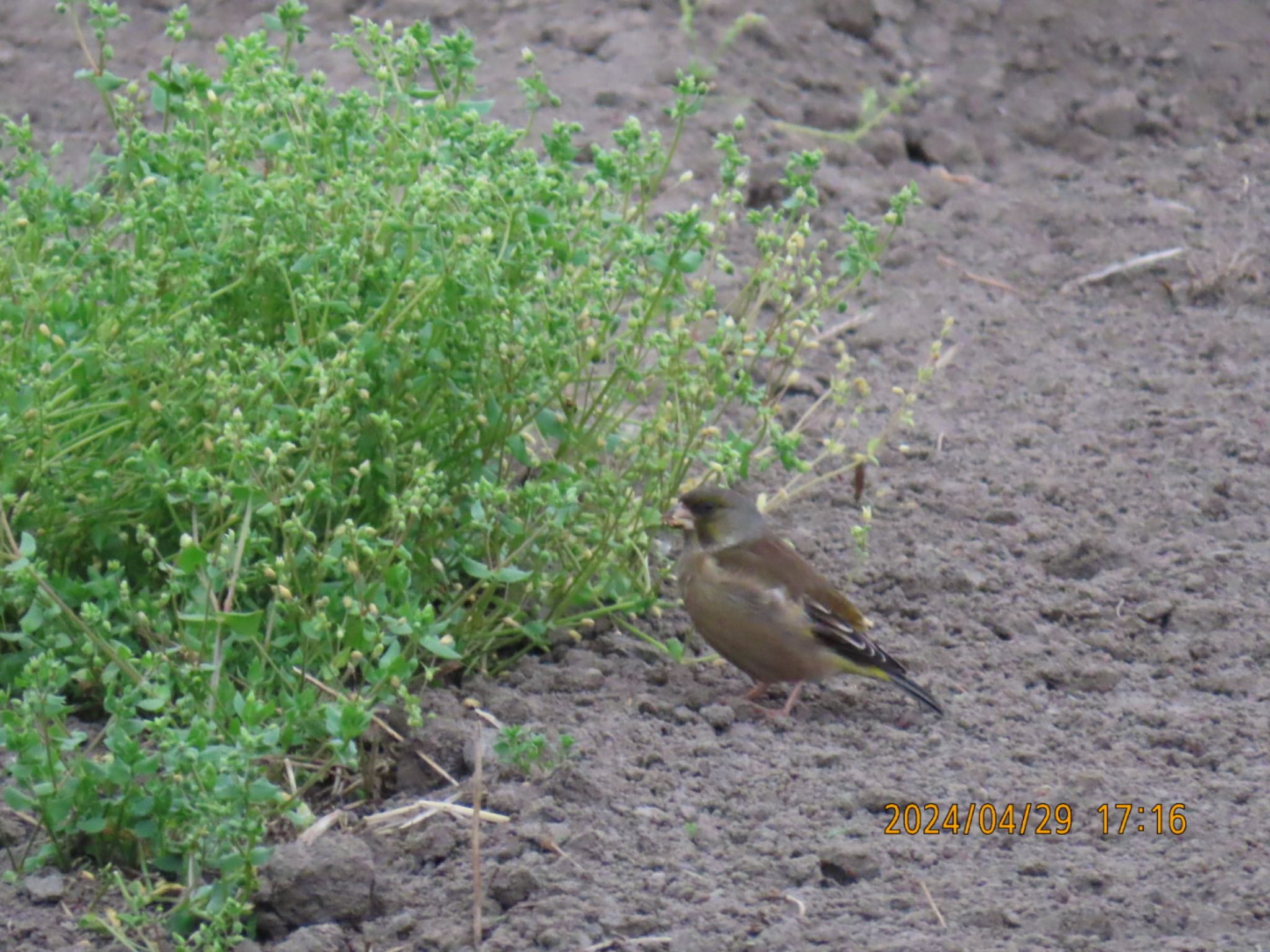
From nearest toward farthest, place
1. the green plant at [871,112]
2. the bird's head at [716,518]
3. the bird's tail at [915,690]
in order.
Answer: the bird's tail at [915,690], the bird's head at [716,518], the green plant at [871,112]

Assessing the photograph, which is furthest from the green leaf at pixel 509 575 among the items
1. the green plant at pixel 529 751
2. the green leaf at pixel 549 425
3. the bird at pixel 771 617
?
the bird at pixel 771 617

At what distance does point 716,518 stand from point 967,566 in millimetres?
854

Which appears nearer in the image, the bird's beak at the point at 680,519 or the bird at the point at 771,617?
the bird at the point at 771,617

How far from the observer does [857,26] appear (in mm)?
8719

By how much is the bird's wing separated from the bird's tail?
13 millimetres

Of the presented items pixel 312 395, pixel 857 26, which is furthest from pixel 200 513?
pixel 857 26

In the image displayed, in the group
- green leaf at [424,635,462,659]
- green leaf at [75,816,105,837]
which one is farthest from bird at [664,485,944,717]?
green leaf at [75,816,105,837]

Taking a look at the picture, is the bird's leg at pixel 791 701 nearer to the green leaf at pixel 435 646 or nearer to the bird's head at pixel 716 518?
the bird's head at pixel 716 518

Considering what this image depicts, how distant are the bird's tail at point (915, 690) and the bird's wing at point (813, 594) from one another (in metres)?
0.01

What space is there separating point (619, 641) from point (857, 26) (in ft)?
15.9

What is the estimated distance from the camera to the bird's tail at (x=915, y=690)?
14.9 feet

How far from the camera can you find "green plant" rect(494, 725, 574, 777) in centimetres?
392

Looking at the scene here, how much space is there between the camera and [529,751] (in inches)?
155
